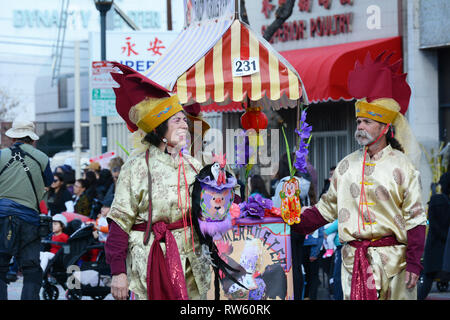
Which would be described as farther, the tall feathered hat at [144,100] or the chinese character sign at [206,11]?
the chinese character sign at [206,11]

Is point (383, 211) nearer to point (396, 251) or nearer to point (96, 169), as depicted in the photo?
point (396, 251)

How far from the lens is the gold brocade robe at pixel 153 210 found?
532 centimetres

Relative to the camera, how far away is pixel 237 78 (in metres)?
8.45

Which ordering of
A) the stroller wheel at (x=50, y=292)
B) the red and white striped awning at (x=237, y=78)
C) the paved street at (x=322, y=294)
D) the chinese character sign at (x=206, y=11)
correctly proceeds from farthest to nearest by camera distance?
1. the paved street at (x=322, y=294)
2. the stroller wheel at (x=50, y=292)
3. the chinese character sign at (x=206, y=11)
4. the red and white striped awning at (x=237, y=78)

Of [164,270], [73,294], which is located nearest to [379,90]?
[164,270]

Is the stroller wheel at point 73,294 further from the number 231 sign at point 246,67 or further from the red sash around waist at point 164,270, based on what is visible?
the red sash around waist at point 164,270

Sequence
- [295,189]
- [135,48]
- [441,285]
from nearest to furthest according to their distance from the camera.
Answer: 1. [295,189]
2. [441,285]
3. [135,48]

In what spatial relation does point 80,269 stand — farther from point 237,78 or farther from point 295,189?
point 295,189

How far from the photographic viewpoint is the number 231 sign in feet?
27.7

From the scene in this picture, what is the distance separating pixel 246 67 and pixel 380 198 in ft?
9.96

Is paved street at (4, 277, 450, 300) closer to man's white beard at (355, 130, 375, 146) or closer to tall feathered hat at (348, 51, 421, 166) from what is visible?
tall feathered hat at (348, 51, 421, 166)

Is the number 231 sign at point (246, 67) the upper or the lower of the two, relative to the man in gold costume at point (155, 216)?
upper

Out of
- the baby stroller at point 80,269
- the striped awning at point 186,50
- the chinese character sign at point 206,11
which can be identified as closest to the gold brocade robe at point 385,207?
the striped awning at point 186,50

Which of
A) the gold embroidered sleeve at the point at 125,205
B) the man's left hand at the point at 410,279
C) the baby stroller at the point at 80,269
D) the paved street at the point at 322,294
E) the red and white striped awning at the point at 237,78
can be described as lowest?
the paved street at the point at 322,294
